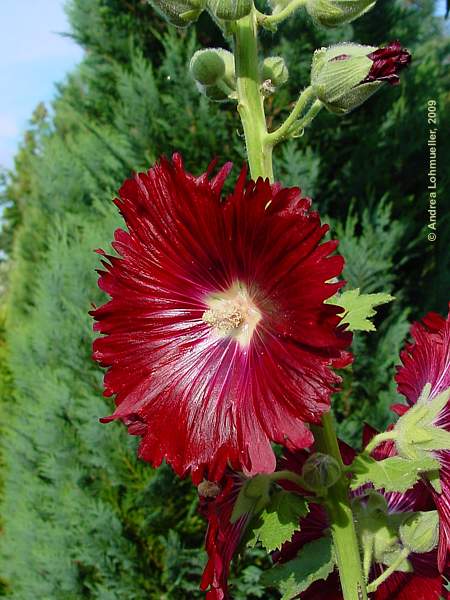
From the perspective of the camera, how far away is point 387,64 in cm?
76

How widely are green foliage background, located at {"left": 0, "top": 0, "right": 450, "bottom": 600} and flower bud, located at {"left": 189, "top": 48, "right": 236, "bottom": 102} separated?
113 cm

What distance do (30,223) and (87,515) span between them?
1.97 m

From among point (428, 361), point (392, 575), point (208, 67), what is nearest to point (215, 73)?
point (208, 67)

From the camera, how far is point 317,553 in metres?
0.76

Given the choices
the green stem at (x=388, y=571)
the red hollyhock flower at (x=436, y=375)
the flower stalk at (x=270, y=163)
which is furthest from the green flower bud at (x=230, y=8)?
the green stem at (x=388, y=571)

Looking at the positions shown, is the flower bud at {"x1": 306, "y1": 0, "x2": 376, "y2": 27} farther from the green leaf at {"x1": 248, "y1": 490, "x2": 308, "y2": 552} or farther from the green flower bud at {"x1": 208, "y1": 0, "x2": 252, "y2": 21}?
the green leaf at {"x1": 248, "y1": 490, "x2": 308, "y2": 552}

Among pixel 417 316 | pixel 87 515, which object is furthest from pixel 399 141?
pixel 87 515

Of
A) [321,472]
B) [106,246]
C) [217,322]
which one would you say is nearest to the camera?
[321,472]

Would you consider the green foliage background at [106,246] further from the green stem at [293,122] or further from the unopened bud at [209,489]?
the unopened bud at [209,489]

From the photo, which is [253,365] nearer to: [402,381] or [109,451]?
[402,381]

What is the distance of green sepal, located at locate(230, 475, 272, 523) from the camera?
73 centimetres

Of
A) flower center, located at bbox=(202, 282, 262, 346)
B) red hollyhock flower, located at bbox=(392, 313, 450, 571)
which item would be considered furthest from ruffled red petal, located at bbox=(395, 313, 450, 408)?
flower center, located at bbox=(202, 282, 262, 346)

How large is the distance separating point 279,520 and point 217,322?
0.75ft

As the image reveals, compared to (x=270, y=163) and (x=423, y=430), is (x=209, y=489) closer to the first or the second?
(x=423, y=430)
